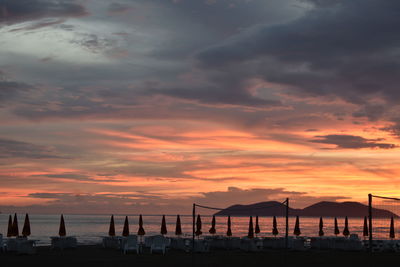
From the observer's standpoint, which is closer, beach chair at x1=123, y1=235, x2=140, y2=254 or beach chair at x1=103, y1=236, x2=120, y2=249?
beach chair at x1=123, y1=235, x2=140, y2=254

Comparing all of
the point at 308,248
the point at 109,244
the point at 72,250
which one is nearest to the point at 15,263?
the point at 72,250

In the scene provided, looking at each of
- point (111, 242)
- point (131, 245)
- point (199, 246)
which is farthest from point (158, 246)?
point (111, 242)

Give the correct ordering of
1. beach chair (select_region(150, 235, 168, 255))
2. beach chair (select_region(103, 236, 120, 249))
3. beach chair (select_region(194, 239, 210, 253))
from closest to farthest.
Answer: beach chair (select_region(150, 235, 168, 255)) → beach chair (select_region(194, 239, 210, 253)) → beach chair (select_region(103, 236, 120, 249))

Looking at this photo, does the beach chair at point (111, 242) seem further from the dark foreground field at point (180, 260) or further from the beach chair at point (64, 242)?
the dark foreground field at point (180, 260)

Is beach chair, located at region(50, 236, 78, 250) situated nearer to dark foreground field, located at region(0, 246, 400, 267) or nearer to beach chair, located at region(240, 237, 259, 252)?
dark foreground field, located at region(0, 246, 400, 267)

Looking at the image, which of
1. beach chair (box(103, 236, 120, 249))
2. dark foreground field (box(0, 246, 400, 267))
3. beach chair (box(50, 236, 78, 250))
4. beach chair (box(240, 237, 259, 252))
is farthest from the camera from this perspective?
beach chair (box(103, 236, 120, 249))

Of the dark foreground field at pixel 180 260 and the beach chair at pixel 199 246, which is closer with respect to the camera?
the dark foreground field at pixel 180 260

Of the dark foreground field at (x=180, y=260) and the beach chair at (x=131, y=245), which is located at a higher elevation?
the beach chair at (x=131, y=245)

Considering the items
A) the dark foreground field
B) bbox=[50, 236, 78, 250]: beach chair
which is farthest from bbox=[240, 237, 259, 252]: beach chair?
bbox=[50, 236, 78, 250]: beach chair

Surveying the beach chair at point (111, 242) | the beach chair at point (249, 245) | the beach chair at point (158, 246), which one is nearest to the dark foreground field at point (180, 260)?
the beach chair at point (158, 246)

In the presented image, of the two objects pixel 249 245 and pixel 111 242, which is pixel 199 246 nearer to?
pixel 249 245

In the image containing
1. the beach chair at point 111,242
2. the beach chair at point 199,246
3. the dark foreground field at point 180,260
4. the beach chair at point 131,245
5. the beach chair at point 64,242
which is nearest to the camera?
the dark foreground field at point 180,260

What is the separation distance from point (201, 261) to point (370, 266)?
6686mm

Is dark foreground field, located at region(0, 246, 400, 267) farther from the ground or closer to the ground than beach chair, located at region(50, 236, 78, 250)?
closer to the ground
